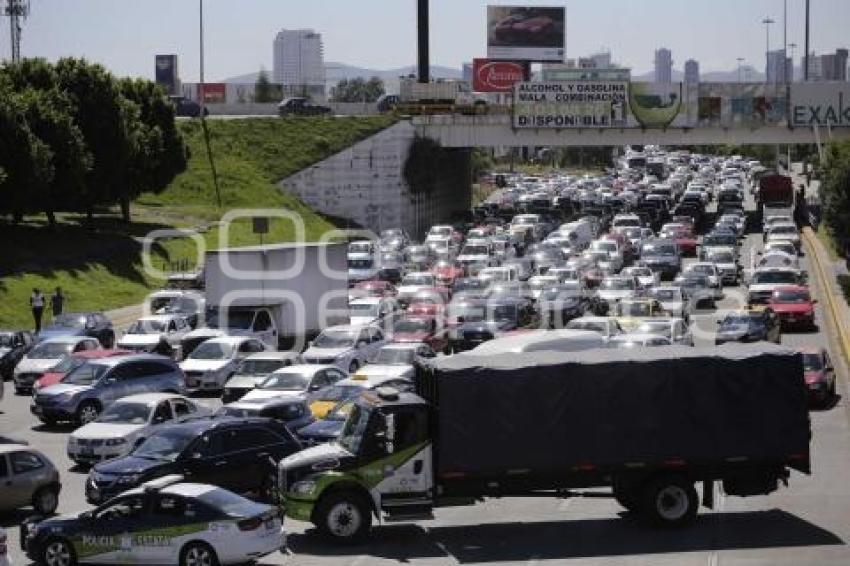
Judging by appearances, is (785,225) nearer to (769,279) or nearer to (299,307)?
(769,279)

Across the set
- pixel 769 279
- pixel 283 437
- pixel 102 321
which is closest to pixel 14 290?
pixel 102 321

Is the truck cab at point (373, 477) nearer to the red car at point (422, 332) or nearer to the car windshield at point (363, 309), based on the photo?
the red car at point (422, 332)

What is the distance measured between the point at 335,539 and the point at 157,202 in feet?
199

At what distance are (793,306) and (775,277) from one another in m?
4.61

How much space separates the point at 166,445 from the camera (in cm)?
2330

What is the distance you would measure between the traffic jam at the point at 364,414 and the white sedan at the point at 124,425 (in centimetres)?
4

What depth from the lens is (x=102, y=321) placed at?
43.6 metres

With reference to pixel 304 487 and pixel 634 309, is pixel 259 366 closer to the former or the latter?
pixel 634 309

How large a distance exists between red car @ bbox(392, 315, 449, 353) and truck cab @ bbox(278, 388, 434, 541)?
20145mm

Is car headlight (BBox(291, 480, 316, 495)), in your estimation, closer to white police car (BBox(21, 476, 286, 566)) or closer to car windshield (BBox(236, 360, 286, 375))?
white police car (BBox(21, 476, 286, 566))

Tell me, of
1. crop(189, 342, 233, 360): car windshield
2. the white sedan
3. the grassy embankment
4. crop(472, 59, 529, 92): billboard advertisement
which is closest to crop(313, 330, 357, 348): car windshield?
crop(189, 342, 233, 360): car windshield

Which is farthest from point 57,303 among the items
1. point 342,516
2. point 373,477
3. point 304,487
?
point 373,477

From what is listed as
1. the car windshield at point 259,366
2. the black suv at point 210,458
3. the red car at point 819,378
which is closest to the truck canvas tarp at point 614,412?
Answer: the black suv at point 210,458

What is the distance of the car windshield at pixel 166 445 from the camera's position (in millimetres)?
23031
